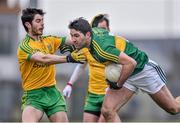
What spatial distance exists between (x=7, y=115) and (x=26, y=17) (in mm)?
10138

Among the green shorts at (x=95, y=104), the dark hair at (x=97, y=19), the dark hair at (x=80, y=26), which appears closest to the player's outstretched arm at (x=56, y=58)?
the dark hair at (x=80, y=26)

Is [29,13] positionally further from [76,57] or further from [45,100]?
[45,100]

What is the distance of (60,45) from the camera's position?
12.8 meters

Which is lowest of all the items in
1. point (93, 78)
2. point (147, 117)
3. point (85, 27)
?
point (147, 117)

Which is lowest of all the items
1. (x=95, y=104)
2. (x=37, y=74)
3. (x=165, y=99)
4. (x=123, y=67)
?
(x=95, y=104)

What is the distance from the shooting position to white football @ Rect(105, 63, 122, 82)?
484 inches

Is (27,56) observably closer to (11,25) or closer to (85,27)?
(85,27)

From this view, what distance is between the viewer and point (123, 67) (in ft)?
39.5

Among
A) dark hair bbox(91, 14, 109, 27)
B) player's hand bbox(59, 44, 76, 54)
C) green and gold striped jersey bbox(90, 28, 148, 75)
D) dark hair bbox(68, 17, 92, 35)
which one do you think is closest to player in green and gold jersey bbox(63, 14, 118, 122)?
dark hair bbox(91, 14, 109, 27)

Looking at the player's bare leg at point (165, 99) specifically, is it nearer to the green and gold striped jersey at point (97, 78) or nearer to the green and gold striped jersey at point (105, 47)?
the green and gold striped jersey at point (105, 47)

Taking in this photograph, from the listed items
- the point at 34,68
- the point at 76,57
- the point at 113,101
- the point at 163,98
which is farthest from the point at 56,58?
the point at 163,98

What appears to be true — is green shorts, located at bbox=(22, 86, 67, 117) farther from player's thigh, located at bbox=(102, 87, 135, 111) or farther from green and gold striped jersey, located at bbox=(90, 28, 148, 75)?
green and gold striped jersey, located at bbox=(90, 28, 148, 75)

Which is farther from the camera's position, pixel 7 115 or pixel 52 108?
pixel 7 115

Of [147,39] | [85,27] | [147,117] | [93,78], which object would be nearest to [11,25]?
[147,39]
